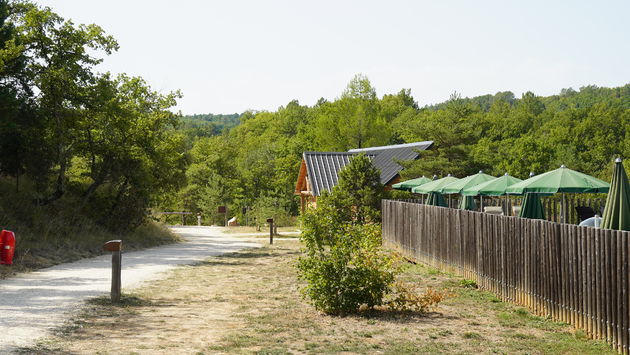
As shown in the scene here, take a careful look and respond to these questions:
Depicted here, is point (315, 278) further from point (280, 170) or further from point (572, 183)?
point (280, 170)

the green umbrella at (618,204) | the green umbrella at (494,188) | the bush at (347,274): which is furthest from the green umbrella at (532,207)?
the bush at (347,274)

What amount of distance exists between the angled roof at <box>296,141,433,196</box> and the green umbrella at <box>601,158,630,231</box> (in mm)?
26368

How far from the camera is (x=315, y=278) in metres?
10.4

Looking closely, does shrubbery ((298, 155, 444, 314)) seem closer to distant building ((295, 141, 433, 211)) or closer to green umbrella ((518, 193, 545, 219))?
green umbrella ((518, 193, 545, 219))

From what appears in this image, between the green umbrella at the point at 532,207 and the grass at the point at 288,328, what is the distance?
11.3 feet

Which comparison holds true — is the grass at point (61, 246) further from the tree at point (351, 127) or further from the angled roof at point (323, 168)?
the tree at point (351, 127)

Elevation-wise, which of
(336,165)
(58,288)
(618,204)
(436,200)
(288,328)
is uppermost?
(336,165)

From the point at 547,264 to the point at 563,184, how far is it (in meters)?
6.18

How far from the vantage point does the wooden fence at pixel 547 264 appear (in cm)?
795

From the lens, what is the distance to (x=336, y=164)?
132 feet

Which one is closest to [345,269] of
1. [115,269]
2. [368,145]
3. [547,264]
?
[547,264]

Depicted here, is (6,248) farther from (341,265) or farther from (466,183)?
(466,183)

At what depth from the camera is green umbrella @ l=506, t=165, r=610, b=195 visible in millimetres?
15547

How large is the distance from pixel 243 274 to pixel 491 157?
164 feet
